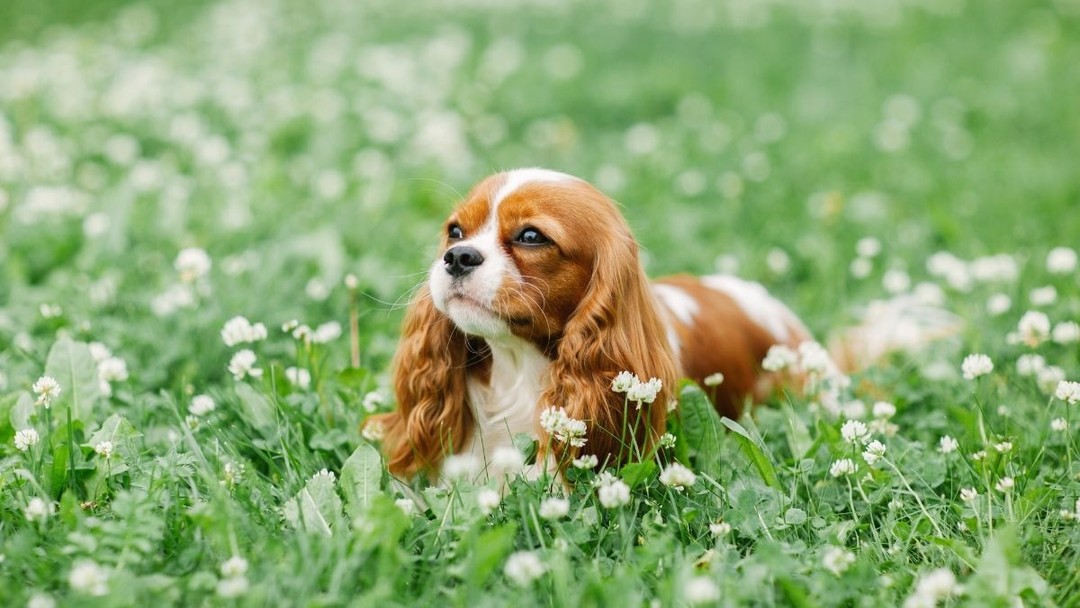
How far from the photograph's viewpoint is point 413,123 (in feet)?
20.6

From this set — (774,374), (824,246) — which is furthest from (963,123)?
(774,374)

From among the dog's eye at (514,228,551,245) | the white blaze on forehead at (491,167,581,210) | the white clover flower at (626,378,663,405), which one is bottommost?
the white clover flower at (626,378,663,405)

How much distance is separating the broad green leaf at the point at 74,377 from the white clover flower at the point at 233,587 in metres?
1.13

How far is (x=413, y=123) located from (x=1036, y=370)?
3.87 metres

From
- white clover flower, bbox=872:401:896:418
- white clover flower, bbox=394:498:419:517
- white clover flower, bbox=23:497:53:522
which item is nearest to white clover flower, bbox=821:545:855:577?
white clover flower, bbox=872:401:896:418

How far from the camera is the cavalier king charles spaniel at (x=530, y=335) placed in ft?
9.12

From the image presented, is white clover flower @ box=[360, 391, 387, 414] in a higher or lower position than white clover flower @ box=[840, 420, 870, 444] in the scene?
lower

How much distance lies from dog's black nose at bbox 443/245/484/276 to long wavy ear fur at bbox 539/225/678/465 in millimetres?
296

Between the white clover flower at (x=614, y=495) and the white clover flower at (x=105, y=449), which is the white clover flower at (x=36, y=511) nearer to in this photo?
the white clover flower at (x=105, y=449)

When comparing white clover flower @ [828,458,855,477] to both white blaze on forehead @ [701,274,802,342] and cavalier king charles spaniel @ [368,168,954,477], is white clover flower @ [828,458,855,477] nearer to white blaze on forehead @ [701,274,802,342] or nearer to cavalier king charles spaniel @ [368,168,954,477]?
cavalier king charles spaniel @ [368,168,954,477]

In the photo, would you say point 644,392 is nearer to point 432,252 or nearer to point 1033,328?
point 1033,328

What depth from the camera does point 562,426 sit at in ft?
8.43

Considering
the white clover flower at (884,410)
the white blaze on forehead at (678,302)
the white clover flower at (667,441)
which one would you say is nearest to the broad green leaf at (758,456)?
the white clover flower at (667,441)

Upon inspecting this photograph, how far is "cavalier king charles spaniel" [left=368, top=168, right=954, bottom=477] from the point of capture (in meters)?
2.78
